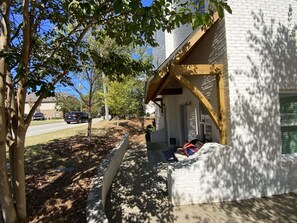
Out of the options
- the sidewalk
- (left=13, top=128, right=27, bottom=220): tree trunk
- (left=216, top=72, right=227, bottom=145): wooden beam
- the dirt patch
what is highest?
(left=216, top=72, right=227, bottom=145): wooden beam

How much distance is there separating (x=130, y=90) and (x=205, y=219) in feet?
48.4

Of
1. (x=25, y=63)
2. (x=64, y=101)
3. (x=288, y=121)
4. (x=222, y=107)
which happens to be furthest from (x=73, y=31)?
(x=64, y=101)

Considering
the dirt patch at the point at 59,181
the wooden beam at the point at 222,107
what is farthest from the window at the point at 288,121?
the dirt patch at the point at 59,181

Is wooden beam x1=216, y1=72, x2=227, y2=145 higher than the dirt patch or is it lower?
higher

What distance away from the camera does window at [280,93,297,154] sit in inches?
227

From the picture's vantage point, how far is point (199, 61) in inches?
287

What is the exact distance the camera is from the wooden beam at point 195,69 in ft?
17.1

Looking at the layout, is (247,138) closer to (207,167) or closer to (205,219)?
(207,167)

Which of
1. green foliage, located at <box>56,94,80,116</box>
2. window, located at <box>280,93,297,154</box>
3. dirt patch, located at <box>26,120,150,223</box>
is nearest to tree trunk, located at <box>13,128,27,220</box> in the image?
dirt patch, located at <box>26,120,150,223</box>

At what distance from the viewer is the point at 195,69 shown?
533 cm

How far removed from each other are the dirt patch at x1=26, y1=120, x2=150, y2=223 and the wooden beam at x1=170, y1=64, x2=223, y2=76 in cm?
345

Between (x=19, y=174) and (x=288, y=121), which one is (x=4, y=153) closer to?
(x=19, y=174)

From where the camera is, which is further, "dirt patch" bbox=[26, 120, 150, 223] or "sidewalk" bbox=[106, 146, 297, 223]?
"sidewalk" bbox=[106, 146, 297, 223]

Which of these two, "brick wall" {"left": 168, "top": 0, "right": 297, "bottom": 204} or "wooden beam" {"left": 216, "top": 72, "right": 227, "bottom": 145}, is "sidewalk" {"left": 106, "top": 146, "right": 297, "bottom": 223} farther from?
"wooden beam" {"left": 216, "top": 72, "right": 227, "bottom": 145}
